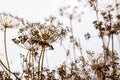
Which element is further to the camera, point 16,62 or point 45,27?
point 16,62

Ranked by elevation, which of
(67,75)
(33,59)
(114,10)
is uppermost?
(114,10)

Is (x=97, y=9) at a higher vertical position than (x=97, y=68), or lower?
higher

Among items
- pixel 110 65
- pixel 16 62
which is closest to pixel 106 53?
pixel 110 65

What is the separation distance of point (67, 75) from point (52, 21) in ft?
3.26

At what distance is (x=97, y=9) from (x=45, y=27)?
117cm

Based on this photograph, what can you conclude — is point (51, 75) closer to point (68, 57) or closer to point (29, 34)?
point (29, 34)

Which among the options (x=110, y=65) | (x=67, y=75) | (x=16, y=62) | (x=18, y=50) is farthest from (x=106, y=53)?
(x=18, y=50)

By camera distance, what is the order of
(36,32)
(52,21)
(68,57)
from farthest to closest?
(68,57), (52,21), (36,32)

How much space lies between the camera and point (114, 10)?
17.9 ft

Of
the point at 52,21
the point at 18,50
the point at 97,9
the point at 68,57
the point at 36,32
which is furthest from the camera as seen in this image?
the point at 18,50

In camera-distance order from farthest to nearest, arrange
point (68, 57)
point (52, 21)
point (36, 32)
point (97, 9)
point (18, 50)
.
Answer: point (18, 50) < point (68, 57) < point (97, 9) < point (52, 21) < point (36, 32)

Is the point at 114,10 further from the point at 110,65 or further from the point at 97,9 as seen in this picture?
the point at 110,65

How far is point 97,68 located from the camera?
477 centimetres

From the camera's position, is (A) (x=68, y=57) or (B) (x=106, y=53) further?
(A) (x=68, y=57)
